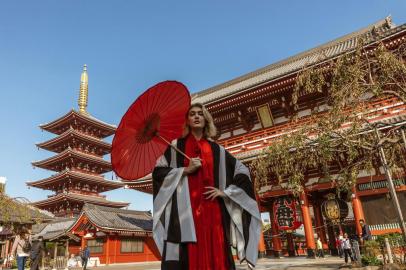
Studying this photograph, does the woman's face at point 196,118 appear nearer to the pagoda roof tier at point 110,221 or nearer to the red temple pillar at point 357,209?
the red temple pillar at point 357,209

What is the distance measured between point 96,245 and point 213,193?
20.0 meters

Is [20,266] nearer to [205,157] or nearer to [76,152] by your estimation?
[205,157]

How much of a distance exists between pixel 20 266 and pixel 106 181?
20.9 meters

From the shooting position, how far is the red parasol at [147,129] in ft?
9.12

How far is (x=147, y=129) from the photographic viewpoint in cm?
288

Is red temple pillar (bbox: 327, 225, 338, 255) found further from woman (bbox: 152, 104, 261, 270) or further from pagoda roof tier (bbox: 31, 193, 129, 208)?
pagoda roof tier (bbox: 31, 193, 129, 208)

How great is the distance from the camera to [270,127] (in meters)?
13.4

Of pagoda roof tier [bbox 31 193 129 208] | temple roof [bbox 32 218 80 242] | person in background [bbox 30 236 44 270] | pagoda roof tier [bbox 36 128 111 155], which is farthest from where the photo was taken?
pagoda roof tier [bbox 36 128 111 155]

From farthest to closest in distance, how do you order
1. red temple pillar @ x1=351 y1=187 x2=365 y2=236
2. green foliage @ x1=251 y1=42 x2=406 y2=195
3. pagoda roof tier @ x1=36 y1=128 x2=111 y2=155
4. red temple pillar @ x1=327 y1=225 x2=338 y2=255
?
1. pagoda roof tier @ x1=36 y1=128 x2=111 y2=155
2. red temple pillar @ x1=327 y1=225 x2=338 y2=255
3. red temple pillar @ x1=351 y1=187 x2=365 y2=236
4. green foliage @ x1=251 y1=42 x2=406 y2=195

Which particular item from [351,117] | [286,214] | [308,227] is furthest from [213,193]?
[286,214]

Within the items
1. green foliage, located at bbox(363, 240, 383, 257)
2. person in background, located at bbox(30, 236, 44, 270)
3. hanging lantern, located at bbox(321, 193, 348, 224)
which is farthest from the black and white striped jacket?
hanging lantern, located at bbox(321, 193, 348, 224)

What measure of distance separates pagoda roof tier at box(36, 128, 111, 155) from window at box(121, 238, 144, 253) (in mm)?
13746

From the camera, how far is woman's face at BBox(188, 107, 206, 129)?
8.91ft

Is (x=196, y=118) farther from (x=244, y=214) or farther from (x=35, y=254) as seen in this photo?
(x=35, y=254)
